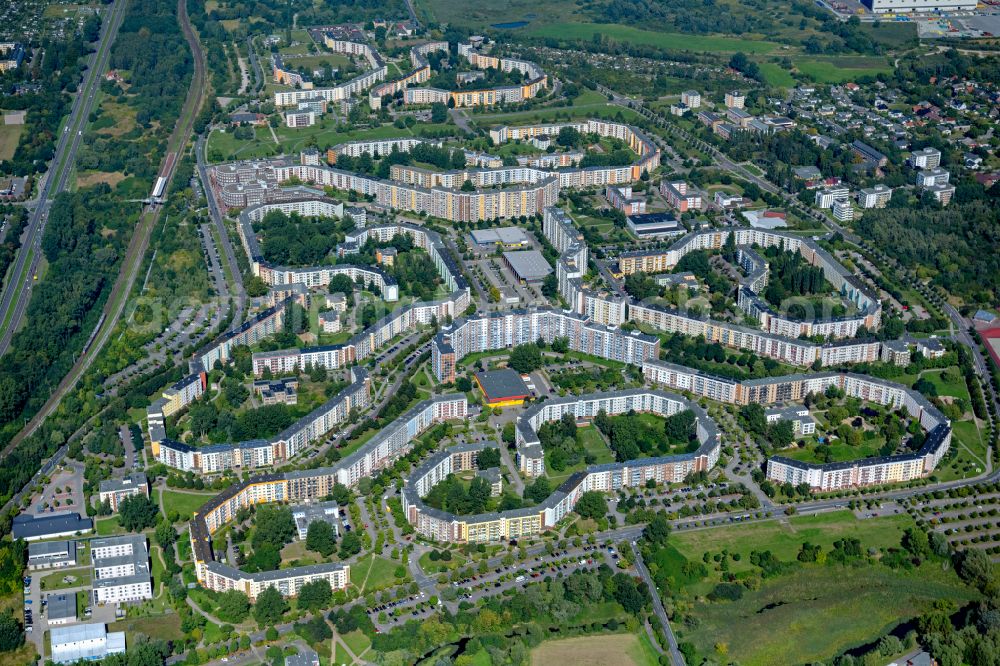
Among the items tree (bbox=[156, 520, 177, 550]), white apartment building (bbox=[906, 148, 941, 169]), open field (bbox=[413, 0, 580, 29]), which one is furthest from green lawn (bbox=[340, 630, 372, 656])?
open field (bbox=[413, 0, 580, 29])

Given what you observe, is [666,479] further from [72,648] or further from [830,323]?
[72,648]

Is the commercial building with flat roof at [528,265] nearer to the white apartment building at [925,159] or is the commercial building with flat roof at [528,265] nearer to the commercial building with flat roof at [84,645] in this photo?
the white apartment building at [925,159]

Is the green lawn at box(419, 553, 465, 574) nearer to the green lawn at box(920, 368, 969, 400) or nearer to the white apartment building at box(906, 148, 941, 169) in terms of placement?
the green lawn at box(920, 368, 969, 400)

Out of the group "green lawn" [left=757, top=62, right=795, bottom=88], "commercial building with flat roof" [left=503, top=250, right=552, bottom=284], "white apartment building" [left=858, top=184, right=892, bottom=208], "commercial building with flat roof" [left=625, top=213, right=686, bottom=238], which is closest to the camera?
"commercial building with flat roof" [left=503, top=250, right=552, bottom=284]

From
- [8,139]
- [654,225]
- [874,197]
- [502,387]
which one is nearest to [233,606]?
[502,387]

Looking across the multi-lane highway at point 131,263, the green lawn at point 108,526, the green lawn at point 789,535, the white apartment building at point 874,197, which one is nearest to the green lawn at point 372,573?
the green lawn at point 108,526
